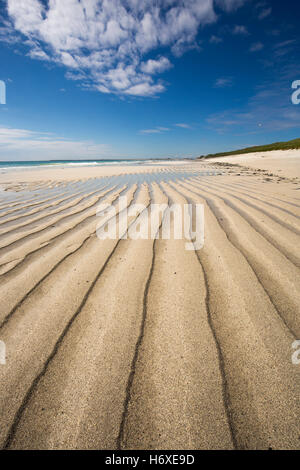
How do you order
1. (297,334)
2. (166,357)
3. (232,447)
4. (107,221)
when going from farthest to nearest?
(107,221) → (297,334) → (166,357) → (232,447)

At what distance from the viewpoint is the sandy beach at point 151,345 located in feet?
2.85

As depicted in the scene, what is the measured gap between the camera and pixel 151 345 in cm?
121

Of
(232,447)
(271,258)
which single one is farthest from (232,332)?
(271,258)

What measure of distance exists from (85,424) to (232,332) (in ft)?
2.86

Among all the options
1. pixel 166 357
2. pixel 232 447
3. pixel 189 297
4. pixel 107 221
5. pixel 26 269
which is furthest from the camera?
pixel 107 221

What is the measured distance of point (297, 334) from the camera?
4.09 feet

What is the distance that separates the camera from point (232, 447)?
2.68ft

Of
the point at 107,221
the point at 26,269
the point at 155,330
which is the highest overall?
the point at 107,221

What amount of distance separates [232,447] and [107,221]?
2816 millimetres

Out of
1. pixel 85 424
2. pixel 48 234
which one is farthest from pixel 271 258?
pixel 48 234

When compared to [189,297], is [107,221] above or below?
above

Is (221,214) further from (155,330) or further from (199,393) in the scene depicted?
(199,393)

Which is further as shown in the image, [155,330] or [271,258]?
[271,258]

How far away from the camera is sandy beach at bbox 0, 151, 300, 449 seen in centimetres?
87
